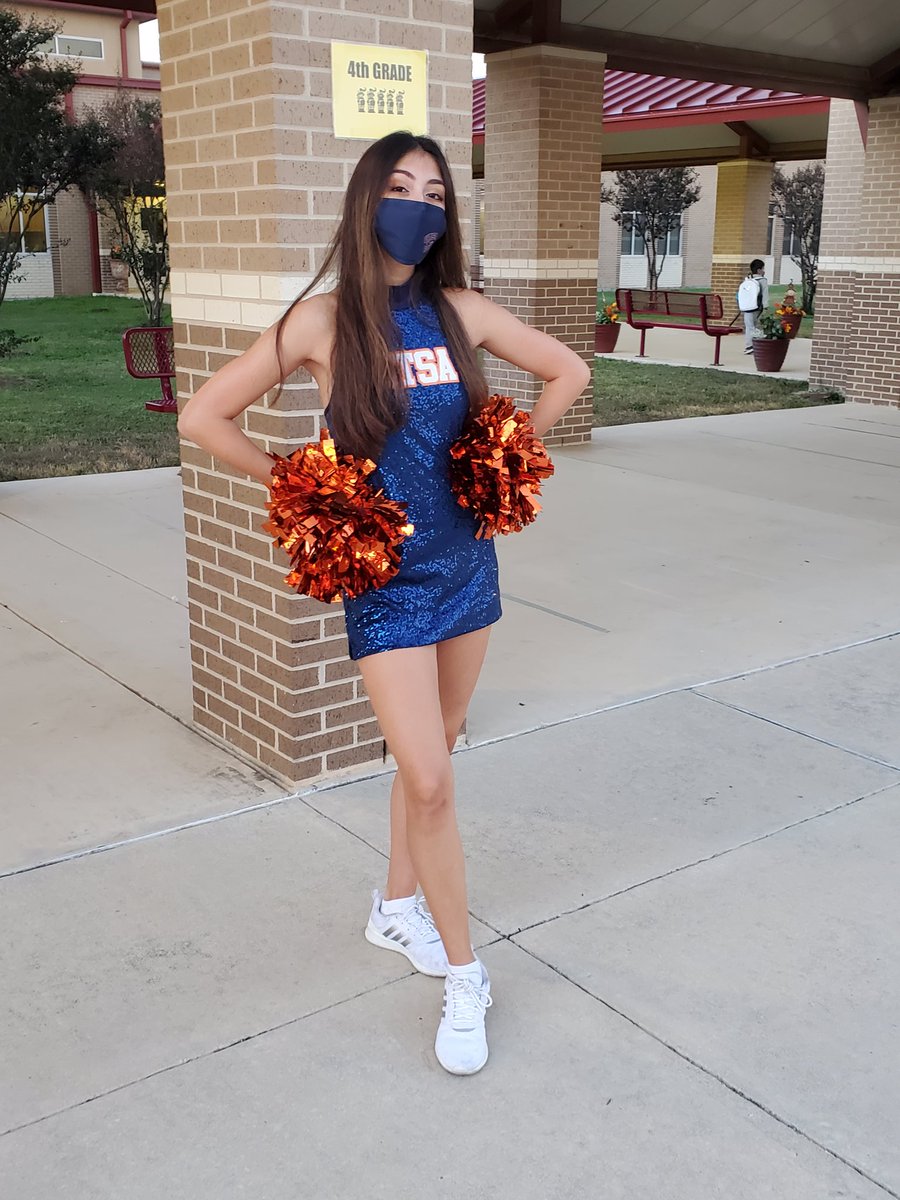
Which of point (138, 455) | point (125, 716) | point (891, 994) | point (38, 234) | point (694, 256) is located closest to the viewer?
point (891, 994)

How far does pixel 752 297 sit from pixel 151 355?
11687 mm

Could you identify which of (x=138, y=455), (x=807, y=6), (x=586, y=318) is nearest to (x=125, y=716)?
(x=138, y=455)

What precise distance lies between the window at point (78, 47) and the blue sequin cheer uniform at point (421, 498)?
142 feet

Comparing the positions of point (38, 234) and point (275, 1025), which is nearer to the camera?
point (275, 1025)

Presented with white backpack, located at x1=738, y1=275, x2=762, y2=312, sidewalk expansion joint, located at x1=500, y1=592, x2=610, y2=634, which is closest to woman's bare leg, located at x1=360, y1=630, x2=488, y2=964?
sidewalk expansion joint, located at x1=500, y1=592, x2=610, y2=634

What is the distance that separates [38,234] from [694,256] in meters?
29.1

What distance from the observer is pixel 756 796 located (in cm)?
412

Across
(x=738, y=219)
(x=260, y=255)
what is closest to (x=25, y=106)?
(x=260, y=255)

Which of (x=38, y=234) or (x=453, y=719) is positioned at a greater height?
(x=38, y=234)

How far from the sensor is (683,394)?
15078 millimetres

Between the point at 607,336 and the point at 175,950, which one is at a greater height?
the point at 607,336

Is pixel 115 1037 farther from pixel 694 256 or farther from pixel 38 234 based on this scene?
pixel 694 256

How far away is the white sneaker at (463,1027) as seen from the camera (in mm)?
2715

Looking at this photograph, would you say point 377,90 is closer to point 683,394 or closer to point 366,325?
point 366,325
